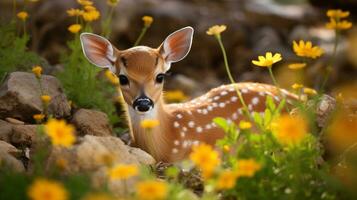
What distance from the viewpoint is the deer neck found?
5707 mm

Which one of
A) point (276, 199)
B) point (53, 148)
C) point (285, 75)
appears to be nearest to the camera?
point (276, 199)

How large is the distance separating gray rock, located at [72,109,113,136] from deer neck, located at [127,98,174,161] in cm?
20

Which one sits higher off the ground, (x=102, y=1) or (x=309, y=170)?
(x=309, y=170)

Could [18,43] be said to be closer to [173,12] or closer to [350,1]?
[173,12]

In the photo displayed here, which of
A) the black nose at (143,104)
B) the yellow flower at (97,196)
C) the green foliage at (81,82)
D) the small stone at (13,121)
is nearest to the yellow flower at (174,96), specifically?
the green foliage at (81,82)

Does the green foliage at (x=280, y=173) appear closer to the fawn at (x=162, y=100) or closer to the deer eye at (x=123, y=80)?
the fawn at (x=162, y=100)

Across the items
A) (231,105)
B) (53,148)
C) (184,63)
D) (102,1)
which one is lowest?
(184,63)

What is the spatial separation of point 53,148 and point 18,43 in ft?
7.66

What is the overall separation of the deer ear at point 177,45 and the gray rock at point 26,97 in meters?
0.85

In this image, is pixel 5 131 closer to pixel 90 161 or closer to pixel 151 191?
pixel 90 161

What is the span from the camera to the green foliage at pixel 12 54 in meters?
5.98

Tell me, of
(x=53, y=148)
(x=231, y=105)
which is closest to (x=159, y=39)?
(x=231, y=105)

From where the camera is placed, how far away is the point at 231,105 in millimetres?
6051

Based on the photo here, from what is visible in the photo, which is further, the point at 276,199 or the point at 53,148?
the point at 53,148
